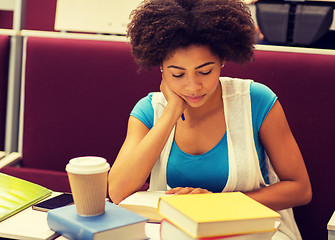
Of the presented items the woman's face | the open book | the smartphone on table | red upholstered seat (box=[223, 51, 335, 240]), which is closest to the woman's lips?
the woman's face

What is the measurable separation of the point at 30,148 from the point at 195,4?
1.16 m

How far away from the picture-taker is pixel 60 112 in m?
2.27

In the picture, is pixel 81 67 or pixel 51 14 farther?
pixel 51 14

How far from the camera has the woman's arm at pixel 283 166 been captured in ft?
5.04

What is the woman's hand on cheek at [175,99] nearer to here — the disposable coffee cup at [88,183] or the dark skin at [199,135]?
the dark skin at [199,135]

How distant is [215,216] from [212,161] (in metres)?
0.65

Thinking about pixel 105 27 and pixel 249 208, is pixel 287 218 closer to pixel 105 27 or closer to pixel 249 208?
pixel 249 208

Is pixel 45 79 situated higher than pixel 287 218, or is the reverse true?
pixel 45 79

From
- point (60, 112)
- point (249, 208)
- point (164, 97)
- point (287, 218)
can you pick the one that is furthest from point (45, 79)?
point (249, 208)

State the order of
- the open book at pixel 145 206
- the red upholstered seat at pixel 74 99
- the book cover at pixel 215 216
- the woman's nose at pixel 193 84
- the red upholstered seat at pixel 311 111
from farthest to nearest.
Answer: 1. the red upholstered seat at pixel 74 99
2. the red upholstered seat at pixel 311 111
3. the woman's nose at pixel 193 84
4. the open book at pixel 145 206
5. the book cover at pixel 215 216

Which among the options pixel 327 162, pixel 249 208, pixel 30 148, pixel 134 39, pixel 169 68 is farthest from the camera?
pixel 30 148

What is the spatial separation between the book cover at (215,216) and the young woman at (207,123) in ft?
1.58

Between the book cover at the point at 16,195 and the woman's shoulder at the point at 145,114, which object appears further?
the woman's shoulder at the point at 145,114

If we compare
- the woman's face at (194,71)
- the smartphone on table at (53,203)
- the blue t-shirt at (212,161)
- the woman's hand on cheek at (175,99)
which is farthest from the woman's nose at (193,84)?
the smartphone on table at (53,203)
